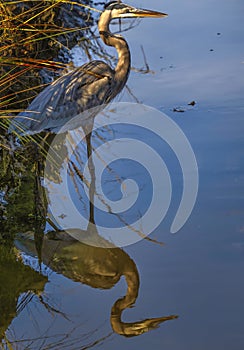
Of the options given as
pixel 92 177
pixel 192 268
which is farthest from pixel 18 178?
pixel 192 268

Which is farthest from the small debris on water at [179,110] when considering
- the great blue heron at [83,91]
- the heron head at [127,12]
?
the heron head at [127,12]

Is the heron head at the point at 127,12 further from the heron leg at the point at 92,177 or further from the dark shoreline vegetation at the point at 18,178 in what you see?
the heron leg at the point at 92,177

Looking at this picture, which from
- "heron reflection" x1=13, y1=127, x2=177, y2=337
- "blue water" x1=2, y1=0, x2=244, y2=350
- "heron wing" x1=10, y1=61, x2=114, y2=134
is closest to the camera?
"blue water" x1=2, y1=0, x2=244, y2=350

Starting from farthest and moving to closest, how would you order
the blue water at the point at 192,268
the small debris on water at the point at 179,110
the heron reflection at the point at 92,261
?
1. the small debris on water at the point at 179,110
2. the heron reflection at the point at 92,261
3. the blue water at the point at 192,268

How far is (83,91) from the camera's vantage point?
648cm

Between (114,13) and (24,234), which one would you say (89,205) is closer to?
(24,234)

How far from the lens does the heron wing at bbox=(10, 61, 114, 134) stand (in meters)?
6.20

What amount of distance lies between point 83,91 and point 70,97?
127 millimetres

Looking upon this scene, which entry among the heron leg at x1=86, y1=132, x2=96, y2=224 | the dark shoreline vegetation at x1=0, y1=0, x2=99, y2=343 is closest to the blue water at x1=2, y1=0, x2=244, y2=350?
the dark shoreline vegetation at x1=0, y1=0, x2=99, y2=343

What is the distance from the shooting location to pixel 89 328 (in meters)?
4.11

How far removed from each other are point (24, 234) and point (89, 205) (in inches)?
21.2

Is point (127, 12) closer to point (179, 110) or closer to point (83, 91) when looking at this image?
point (83, 91)

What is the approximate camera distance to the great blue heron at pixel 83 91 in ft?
20.4

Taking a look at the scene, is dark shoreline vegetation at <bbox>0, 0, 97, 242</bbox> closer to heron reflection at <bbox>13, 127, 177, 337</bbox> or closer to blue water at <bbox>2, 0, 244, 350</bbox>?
heron reflection at <bbox>13, 127, 177, 337</bbox>
